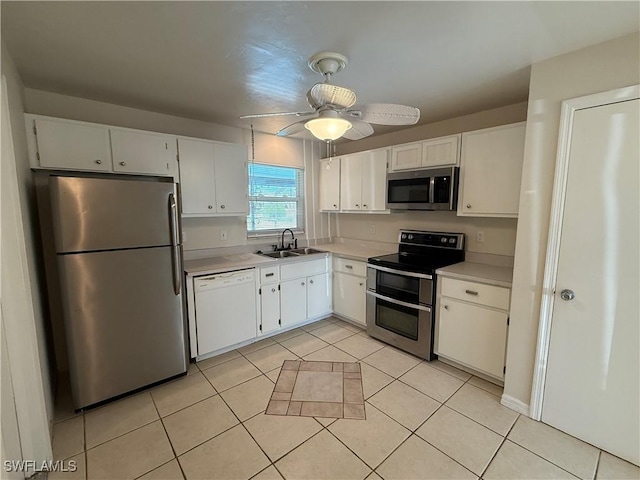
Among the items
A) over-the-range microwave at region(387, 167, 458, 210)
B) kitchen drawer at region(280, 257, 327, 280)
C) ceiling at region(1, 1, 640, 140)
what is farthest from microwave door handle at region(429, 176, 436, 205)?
kitchen drawer at region(280, 257, 327, 280)

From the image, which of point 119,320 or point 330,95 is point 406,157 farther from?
point 119,320

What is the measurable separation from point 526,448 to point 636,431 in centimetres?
59

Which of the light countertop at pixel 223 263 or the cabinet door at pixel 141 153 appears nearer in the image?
the cabinet door at pixel 141 153

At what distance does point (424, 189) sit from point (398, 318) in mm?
1327

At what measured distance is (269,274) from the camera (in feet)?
10.2

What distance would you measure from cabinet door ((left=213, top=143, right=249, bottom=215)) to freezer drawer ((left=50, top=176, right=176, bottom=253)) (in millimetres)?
765

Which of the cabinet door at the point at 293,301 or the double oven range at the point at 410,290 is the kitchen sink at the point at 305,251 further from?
the double oven range at the point at 410,290

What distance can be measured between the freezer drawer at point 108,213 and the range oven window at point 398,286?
204 cm

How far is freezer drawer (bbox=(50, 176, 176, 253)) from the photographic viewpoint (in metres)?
1.91

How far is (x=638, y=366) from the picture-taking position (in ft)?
5.37

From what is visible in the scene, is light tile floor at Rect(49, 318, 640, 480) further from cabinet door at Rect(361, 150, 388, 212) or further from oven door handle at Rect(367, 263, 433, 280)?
cabinet door at Rect(361, 150, 388, 212)

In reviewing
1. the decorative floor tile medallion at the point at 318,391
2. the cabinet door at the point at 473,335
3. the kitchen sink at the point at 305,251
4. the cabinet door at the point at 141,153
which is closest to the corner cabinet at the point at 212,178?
the cabinet door at the point at 141,153

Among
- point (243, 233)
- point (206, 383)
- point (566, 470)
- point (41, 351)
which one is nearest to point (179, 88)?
point (243, 233)

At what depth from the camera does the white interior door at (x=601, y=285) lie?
5.31 feet
